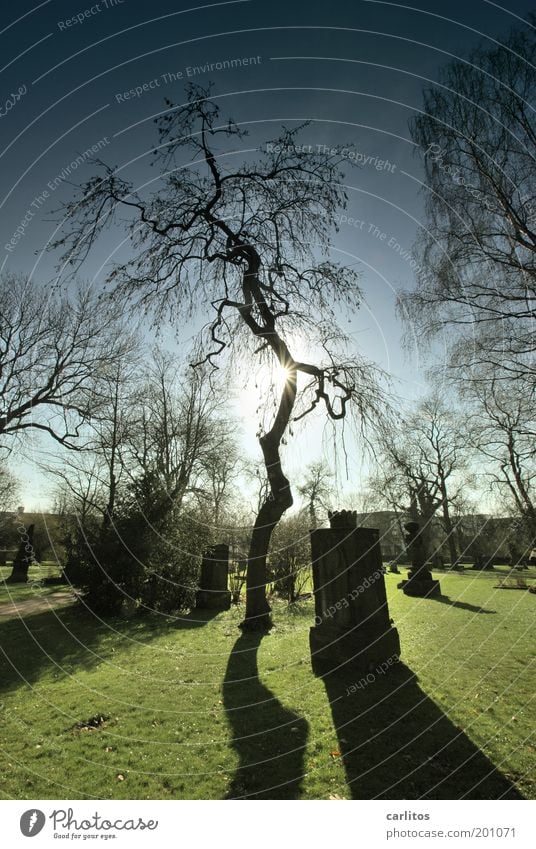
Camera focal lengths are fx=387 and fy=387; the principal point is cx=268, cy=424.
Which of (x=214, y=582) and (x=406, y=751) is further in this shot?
(x=214, y=582)

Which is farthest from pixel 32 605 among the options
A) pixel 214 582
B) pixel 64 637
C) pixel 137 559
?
pixel 214 582

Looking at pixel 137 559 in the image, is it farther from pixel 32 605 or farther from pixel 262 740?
pixel 262 740

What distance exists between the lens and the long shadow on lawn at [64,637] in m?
7.75

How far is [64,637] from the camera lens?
411 inches

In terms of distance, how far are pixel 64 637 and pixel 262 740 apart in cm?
801

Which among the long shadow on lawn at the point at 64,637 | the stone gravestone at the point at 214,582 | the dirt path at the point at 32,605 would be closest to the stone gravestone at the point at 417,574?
the stone gravestone at the point at 214,582

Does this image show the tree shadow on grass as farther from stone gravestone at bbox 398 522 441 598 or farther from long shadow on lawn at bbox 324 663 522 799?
long shadow on lawn at bbox 324 663 522 799

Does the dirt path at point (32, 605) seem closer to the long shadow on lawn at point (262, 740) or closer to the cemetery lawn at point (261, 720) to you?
the cemetery lawn at point (261, 720)

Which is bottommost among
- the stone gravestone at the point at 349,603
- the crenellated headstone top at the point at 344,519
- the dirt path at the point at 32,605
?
the dirt path at the point at 32,605

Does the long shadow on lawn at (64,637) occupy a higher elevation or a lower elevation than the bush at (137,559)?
lower

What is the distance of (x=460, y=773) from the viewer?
3.90m

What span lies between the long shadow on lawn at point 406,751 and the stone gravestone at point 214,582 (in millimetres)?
9553

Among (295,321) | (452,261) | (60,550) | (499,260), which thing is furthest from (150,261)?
(60,550)

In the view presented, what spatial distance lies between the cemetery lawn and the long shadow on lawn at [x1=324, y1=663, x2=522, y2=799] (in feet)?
0.06
